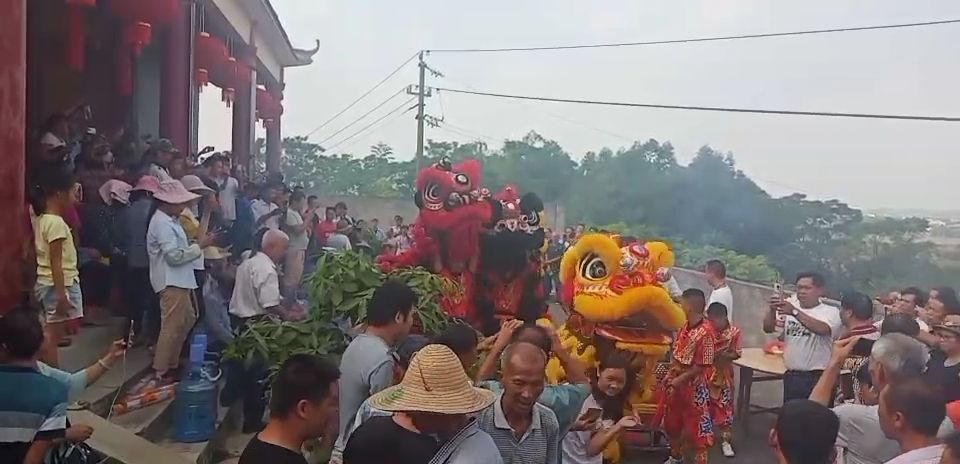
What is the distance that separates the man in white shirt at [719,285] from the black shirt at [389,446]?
3.74 metres

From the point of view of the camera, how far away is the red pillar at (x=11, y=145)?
3691 mm

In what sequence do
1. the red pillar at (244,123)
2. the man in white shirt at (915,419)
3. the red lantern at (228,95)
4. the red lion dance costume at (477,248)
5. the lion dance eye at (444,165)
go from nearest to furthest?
the man in white shirt at (915,419), the red lion dance costume at (477,248), the lion dance eye at (444,165), the red lantern at (228,95), the red pillar at (244,123)

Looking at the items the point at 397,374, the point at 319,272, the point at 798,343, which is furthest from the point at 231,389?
the point at 798,343

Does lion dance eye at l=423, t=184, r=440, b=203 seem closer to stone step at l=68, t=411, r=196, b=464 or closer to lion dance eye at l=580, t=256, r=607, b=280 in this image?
lion dance eye at l=580, t=256, r=607, b=280

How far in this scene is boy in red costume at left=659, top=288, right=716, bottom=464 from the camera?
4785 millimetres

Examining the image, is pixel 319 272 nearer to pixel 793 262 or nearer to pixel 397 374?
pixel 397 374

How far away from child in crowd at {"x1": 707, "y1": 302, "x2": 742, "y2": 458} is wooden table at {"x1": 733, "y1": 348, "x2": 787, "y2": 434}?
0.76ft

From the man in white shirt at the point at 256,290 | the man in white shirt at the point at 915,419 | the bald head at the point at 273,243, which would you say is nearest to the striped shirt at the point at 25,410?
the man in white shirt at the point at 256,290

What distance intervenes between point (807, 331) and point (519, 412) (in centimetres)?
295

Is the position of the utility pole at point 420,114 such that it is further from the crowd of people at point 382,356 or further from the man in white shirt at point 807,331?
the man in white shirt at point 807,331

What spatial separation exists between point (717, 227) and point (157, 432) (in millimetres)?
5227

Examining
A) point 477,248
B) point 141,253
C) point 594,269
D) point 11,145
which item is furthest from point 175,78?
point 594,269

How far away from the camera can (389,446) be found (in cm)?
215

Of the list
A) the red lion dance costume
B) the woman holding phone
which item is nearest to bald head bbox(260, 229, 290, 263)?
the red lion dance costume
